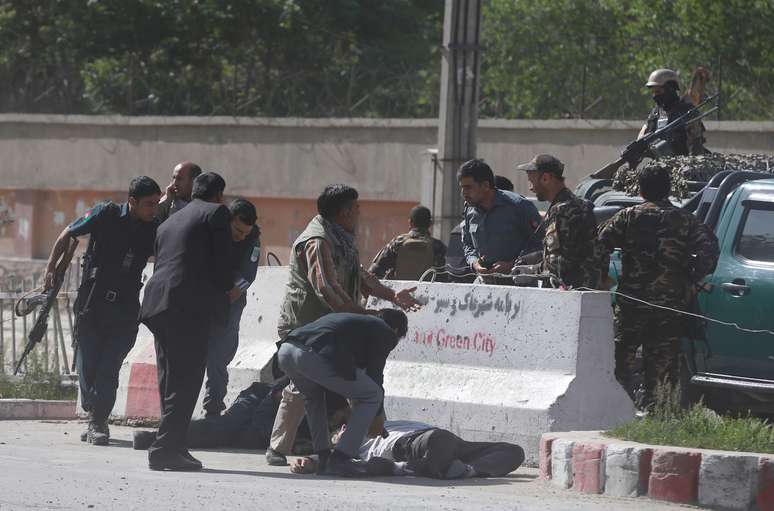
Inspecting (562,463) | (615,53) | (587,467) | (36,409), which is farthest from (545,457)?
(615,53)

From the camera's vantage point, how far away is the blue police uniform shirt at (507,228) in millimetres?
10219

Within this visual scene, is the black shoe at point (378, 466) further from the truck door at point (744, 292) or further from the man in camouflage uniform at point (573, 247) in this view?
the truck door at point (744, 292)

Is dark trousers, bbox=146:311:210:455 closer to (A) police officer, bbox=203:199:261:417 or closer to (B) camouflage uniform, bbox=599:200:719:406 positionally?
(A) police officer, bbox=203:199:261:417

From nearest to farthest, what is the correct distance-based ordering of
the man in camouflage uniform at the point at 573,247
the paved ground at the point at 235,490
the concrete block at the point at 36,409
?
1. the paved ground at the point at 235,490
2. the man in camouflage uniform at the point at 573,247
3. the concrete block at the point at 36,409

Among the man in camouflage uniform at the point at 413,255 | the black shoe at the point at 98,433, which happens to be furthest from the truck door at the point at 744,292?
the black shoe at the point at 98,433

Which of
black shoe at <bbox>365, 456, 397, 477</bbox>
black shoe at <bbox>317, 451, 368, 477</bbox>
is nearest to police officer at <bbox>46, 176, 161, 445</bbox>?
black shoe at <bbox>317, 451, 368, 477</bbox>

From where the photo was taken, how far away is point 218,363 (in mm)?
10148

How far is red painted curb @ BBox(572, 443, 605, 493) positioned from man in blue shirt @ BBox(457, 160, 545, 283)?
7.44 ft

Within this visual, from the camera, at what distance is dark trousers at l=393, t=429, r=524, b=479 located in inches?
332

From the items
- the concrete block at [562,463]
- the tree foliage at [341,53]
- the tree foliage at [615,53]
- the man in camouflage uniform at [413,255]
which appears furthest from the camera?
the tree foliage at [341,53]

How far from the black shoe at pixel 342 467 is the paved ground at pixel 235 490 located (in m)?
0.10

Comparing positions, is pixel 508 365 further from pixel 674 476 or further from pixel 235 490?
pixel 235 490

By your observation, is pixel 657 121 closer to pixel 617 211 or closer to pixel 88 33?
pixel 617 211

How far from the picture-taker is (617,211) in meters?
10.4
